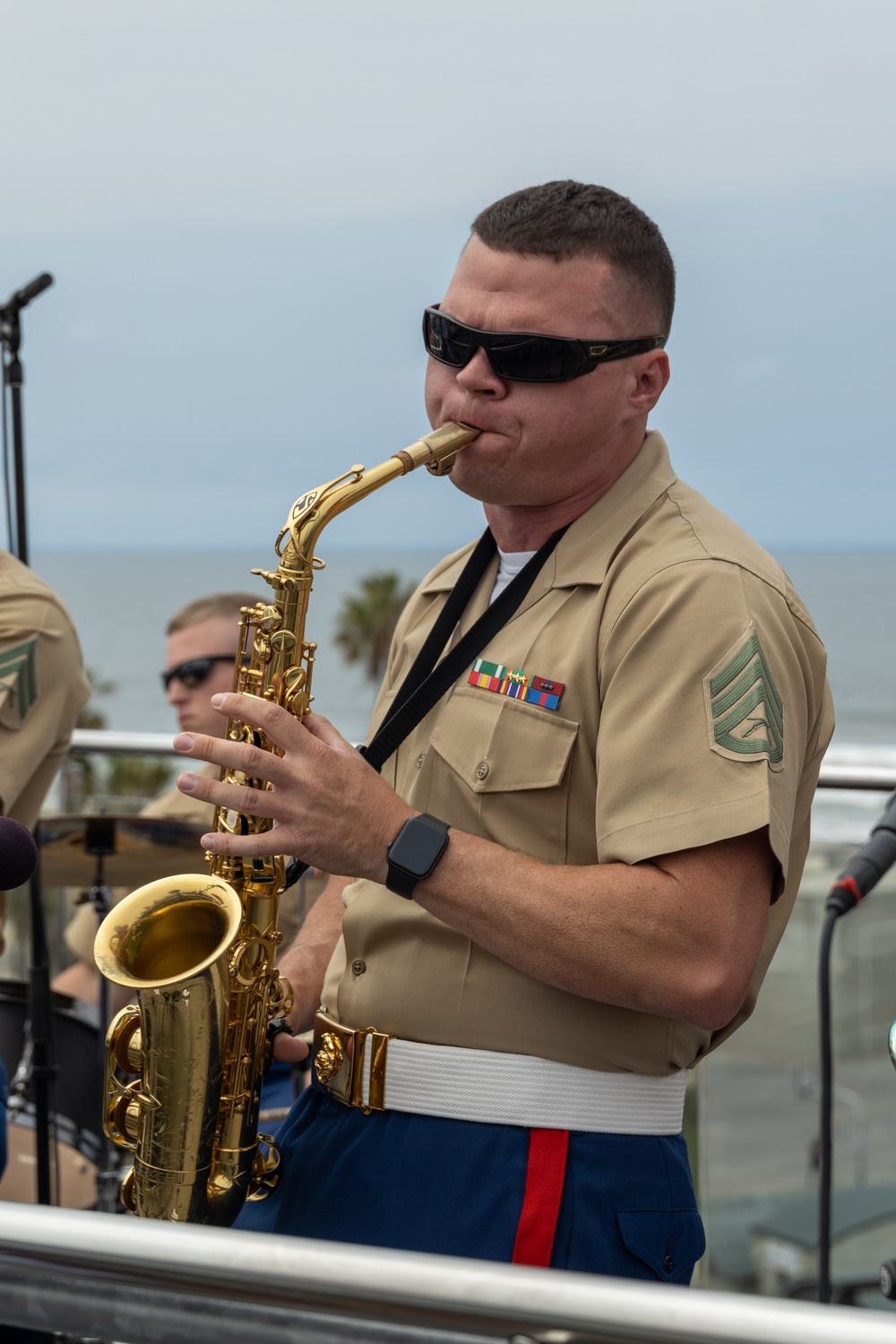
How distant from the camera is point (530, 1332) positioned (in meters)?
1.11

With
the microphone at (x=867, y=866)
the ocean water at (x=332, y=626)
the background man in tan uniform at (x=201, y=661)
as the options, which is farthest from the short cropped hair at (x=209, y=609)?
the microphone at (x=867, y=866)

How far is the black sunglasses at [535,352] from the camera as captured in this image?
7.30ft

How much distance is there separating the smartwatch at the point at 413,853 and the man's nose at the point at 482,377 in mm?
711

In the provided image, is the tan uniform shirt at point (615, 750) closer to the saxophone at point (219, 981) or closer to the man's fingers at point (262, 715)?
the saxophone at point (219, 981)

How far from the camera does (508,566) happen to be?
2.47 meters

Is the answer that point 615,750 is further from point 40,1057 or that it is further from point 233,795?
point 40,1057

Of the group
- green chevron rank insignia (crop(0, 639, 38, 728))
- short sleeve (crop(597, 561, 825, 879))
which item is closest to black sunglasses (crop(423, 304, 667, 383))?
short sleeve (crop(597, 561, 825, 879))

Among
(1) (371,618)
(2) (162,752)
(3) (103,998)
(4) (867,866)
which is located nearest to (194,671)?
(2) (162,752)

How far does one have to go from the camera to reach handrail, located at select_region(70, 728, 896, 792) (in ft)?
11.8

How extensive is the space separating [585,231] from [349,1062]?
4.40 feet

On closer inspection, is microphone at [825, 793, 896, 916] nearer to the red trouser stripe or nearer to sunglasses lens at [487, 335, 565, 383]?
the red trouser stripe

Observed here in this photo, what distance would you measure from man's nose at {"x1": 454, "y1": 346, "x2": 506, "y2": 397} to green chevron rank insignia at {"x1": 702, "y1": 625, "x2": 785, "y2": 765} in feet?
1.93

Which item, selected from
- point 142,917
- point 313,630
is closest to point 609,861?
point 142,917

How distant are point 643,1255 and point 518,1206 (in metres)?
0.20
